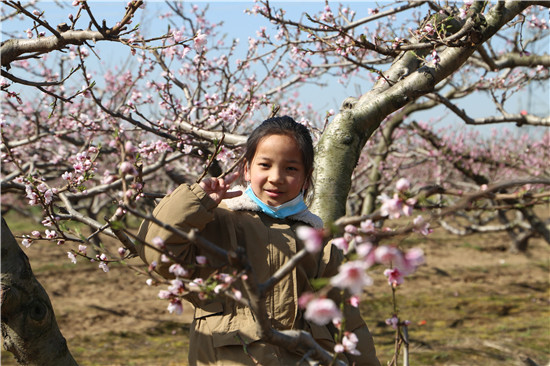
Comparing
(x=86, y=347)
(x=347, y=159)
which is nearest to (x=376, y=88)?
(x=347, y=159)

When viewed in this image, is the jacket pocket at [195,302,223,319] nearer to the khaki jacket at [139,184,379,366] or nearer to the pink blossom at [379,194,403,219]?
the khaki jacket at [139,184,379,366]

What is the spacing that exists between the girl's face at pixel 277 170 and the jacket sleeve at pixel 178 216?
1.07 feet

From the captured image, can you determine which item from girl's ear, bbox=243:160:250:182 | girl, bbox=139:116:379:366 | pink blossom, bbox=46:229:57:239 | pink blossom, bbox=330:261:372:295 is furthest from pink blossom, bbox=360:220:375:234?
pink blossom, bbox=46:229:57:239

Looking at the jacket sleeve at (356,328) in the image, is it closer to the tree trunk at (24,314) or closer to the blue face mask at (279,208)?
the blue face mask at (279,208)

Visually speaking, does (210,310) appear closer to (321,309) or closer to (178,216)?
(178,216)

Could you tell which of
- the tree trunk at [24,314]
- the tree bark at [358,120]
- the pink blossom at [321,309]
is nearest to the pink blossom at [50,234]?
the tree trunk at [24,314]

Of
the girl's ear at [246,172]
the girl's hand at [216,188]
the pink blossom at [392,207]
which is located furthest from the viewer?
the girl's ear at [246,172]

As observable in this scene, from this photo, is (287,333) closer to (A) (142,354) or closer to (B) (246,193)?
(B) (246,193)

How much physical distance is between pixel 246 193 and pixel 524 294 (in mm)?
8034

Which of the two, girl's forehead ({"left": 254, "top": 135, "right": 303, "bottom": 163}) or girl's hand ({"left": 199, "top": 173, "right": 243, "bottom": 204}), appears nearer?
girl's hand ({"left": 199, "top": 173, "right": 243, "bottom": 204})

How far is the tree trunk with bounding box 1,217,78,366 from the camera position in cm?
205

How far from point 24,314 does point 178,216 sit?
0.88m

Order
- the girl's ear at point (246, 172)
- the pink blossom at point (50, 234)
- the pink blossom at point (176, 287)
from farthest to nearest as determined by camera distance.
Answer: the pink blossom at point (50, 234) → the girl's ear at point (246, 172) → the pink blossom at point (176, 287)

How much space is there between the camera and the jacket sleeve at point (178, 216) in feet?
5.58
